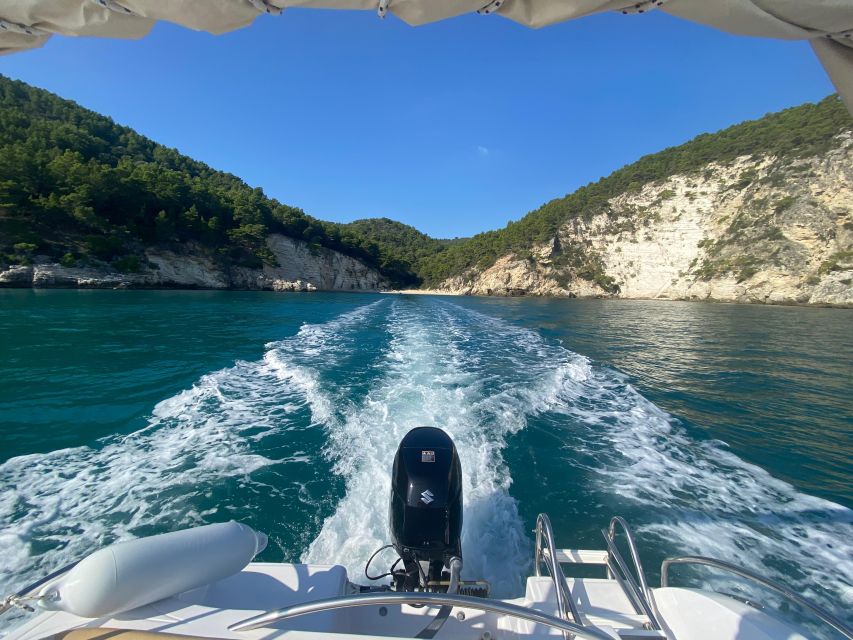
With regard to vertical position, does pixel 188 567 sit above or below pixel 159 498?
above

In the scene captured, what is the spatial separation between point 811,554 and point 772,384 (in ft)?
19.8

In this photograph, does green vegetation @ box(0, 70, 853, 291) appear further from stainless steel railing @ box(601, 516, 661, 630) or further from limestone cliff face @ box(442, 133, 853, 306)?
stainless steel railing @ box(601, 516, 661, 630)

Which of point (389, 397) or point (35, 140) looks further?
point (35, 140)

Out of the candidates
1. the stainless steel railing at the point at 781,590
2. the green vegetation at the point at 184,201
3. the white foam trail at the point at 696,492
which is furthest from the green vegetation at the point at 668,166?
the stainless steel railing at the point at 781,590

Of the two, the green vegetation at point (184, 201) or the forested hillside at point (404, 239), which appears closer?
the green vegetation at point (184, 201)

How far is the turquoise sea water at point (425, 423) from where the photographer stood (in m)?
2.74

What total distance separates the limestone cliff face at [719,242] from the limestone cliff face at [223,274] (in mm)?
29294

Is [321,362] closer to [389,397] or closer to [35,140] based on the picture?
[389,397]

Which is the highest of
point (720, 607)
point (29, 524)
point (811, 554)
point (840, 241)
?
point (840, 241)

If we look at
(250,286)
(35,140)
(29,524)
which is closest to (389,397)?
(29,524)

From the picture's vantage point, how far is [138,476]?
3.35 metres

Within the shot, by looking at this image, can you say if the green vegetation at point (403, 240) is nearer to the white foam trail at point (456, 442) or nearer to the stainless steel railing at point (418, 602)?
the white foam trail at point (456, 442)

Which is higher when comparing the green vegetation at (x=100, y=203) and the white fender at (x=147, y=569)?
the green vegetation at (x=100, y=203)

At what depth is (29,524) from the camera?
2656mm
